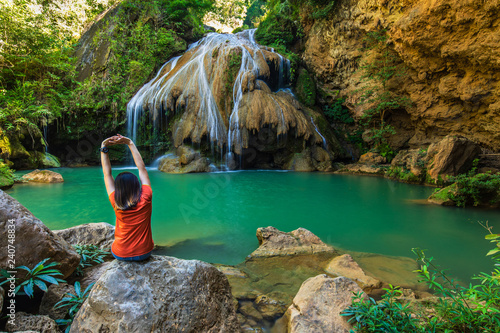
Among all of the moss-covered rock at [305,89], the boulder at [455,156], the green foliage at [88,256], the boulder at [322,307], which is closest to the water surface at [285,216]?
the boulder at [455,156]

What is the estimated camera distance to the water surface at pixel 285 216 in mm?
4906

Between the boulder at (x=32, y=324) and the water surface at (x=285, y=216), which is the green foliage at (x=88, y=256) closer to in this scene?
the boulder at (x=32, y=324)

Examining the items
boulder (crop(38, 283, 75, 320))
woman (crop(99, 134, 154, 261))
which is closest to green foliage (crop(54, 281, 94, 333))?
boulder (crop(38, 283, 75, 320))

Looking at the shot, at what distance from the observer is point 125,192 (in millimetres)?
2021

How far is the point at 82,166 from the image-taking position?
16.8 metres

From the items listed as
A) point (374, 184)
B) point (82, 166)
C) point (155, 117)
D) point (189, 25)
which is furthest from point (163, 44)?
point (374, 184)

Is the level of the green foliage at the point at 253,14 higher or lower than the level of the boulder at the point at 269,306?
higher

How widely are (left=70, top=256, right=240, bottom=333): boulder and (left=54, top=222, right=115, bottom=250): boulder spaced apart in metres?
1.82

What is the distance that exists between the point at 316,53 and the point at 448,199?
48.1 ft

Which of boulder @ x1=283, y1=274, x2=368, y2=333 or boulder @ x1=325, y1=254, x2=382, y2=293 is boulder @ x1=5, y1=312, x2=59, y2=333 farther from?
boulder @ x1=325, y1=254, x2=382, y2=293

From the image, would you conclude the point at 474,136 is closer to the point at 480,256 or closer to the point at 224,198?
the point at 480,256

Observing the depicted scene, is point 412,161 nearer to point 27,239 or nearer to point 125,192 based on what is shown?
point 125,192

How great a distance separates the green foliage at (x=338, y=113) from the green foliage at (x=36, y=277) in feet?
61.6

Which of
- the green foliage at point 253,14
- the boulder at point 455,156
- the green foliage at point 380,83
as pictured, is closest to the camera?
the boulder at point 455,156
